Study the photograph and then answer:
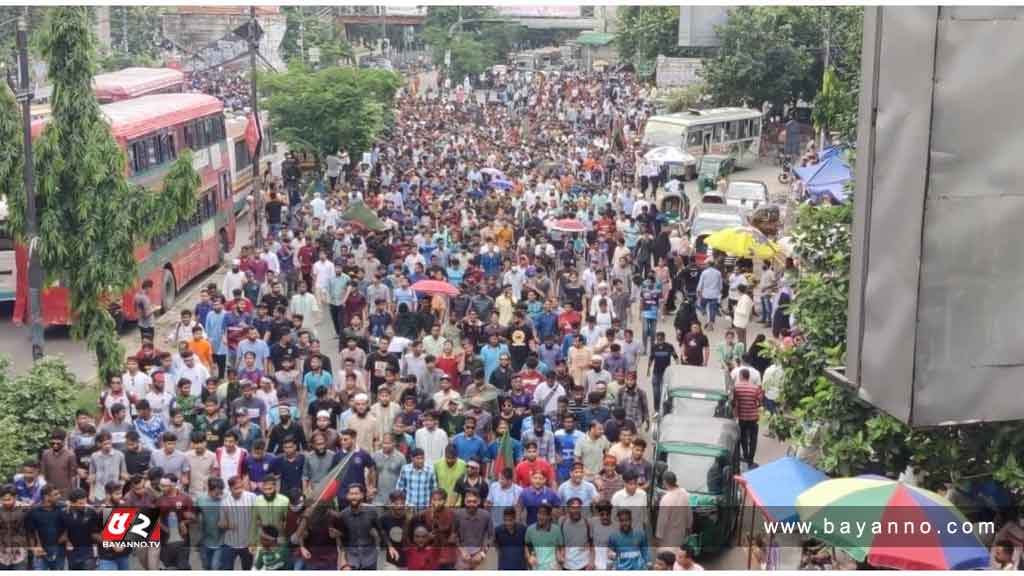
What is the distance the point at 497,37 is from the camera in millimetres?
83750

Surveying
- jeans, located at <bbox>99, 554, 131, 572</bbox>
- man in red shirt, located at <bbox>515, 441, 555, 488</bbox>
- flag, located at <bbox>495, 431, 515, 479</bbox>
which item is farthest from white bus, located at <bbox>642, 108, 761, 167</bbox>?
jeans, located at <bbox>99, 554, 131, 572</bbox>

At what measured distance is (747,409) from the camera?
579 inches

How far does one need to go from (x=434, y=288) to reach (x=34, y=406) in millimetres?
5986

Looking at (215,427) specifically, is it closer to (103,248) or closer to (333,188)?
(103,248)

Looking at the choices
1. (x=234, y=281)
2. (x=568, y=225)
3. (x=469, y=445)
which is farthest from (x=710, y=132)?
(x=469, y=445)

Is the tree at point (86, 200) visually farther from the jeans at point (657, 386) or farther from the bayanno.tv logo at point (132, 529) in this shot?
the bayanno.tv logo at point (132, 529)

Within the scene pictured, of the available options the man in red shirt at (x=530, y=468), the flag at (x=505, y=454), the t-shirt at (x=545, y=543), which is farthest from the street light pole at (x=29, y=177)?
the t-shirt at (x=545, y=543)

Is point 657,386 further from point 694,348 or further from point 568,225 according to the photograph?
point 568,225

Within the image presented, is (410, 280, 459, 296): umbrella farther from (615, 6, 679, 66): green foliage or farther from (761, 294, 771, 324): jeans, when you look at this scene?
(615, 6, 679, 66): green foliage

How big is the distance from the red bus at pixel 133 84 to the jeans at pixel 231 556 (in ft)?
46.8

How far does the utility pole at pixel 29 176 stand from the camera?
16391mm

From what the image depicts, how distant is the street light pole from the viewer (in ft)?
53.8

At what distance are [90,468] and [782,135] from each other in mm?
37495

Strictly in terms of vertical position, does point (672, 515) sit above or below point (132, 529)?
below
